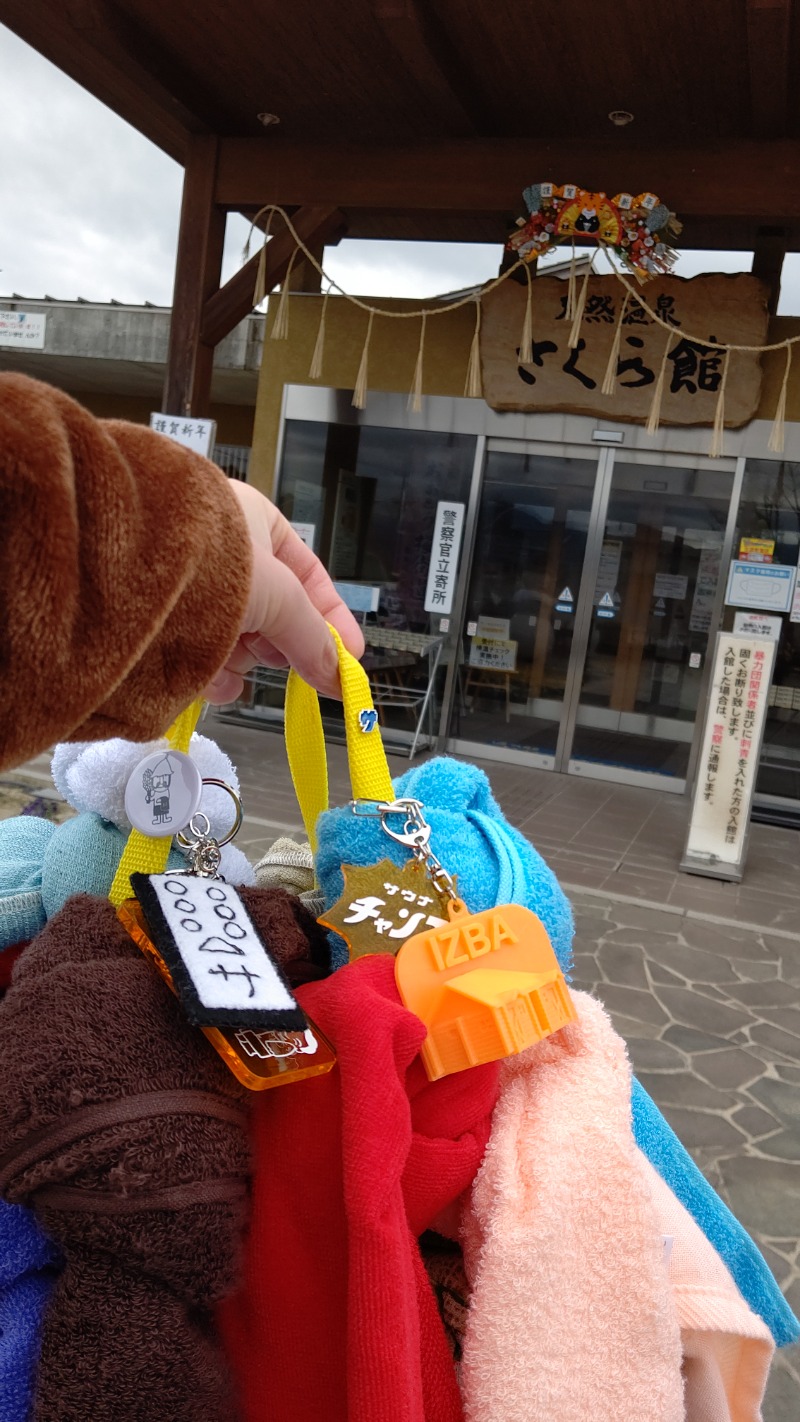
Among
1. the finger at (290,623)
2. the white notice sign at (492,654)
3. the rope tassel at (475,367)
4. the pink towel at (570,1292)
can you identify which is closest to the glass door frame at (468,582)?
the white notice sign at (492,654)

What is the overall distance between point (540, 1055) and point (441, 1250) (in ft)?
0.70

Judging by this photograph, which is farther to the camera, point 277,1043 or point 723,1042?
point 723,1042

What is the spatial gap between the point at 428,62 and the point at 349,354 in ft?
9.78

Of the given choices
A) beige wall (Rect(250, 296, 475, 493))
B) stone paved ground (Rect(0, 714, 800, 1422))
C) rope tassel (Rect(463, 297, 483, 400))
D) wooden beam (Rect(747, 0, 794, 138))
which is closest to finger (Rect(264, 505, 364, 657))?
stone paved ground (Rect(0, 714, 800, 1422))

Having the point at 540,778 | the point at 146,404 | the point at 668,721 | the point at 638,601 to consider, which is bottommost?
the point at 540,778

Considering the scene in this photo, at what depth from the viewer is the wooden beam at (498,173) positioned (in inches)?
233

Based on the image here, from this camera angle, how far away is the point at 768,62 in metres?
4.91

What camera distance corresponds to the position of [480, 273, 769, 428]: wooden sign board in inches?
276

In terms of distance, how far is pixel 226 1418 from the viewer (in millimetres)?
688

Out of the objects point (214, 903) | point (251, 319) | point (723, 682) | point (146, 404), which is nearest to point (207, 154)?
point (251, 319)

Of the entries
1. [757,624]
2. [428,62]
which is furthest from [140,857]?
[757,624]

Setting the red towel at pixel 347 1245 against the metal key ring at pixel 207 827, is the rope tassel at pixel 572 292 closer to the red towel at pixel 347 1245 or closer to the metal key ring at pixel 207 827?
the metal key ring at pixel 207 827

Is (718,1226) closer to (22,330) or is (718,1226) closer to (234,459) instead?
(22,330)

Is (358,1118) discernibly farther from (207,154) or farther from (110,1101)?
(207,154)
